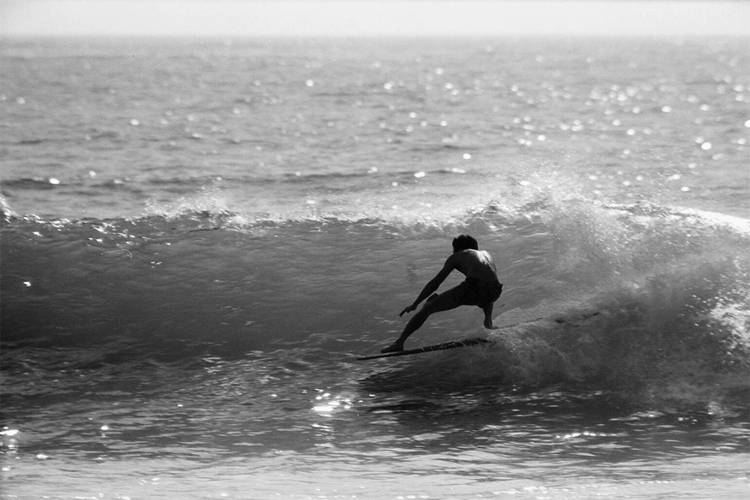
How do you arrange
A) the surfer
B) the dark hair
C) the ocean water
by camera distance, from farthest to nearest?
the dark hair → the surfer → the ocean water

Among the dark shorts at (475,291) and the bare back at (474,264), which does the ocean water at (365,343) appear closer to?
the dark shorts at (475,291)

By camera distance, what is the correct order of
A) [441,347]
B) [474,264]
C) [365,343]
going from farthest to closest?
[365,343], [441,347], [474,264]

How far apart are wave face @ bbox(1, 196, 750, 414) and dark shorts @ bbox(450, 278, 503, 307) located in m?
0.83

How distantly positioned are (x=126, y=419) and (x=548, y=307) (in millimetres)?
4359

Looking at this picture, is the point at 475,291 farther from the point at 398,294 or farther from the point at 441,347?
the point at 398,294

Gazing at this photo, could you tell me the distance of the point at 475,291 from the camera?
757cm

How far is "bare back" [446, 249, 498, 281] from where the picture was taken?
24.7ft

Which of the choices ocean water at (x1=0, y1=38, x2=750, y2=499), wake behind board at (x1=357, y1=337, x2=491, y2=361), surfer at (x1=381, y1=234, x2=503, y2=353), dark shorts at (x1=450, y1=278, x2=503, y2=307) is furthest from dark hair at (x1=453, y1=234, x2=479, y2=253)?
ocean water at (x1=0, y1=38, x2=750, y2=499)

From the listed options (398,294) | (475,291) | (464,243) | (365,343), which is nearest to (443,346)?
(475,291)

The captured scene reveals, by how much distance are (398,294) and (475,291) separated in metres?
2.80

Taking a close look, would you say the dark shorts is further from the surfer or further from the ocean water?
Answer: the ocean water

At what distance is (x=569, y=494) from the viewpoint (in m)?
5.54

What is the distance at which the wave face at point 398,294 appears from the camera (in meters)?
8.20

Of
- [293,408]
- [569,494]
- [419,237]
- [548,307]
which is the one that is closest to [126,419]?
[293,408]
